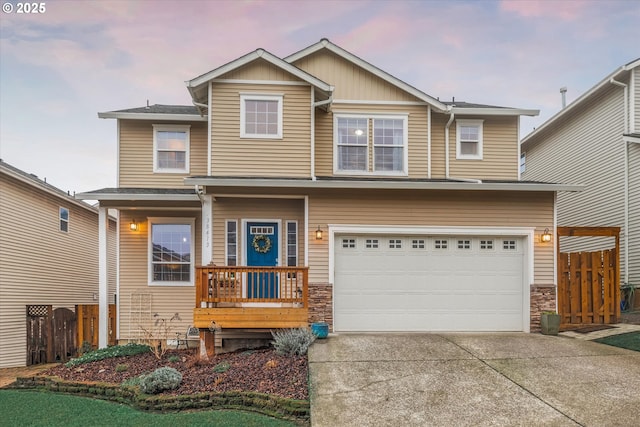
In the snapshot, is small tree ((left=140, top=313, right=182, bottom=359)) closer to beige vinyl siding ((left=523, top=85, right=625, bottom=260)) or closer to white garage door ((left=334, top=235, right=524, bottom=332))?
white garage door ((left=334, top=235, right=524, bottom=332))

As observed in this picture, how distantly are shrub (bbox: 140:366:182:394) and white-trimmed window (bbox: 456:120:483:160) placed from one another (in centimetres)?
926

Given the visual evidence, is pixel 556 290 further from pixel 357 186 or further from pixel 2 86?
pixel 2 86

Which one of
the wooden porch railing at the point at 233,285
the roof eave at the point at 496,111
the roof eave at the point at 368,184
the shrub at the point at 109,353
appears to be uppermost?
the roof eave at the point at 496,111

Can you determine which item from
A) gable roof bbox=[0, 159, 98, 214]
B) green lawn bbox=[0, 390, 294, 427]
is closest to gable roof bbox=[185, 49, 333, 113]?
gable roof bbox=[0, 159, 98, 214]

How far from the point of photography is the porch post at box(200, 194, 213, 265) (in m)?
9.39

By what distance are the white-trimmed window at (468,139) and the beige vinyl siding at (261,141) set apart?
4497mm

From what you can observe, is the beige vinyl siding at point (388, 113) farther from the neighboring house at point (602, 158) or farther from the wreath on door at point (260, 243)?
the neighboring house at point (602, 158)

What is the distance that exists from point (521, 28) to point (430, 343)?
1249 cm

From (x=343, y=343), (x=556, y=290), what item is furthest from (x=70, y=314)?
(x=556, y=290)

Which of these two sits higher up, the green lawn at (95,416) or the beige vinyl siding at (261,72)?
the beige vinyl siding at (261,72)

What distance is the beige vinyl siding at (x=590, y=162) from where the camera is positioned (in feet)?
43.8

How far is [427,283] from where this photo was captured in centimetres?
949

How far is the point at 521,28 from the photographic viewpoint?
1504 cm

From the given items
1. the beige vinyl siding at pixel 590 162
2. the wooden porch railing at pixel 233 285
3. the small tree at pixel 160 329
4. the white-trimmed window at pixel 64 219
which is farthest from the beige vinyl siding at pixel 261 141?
the beige vinyl siding at pixel 590 162
